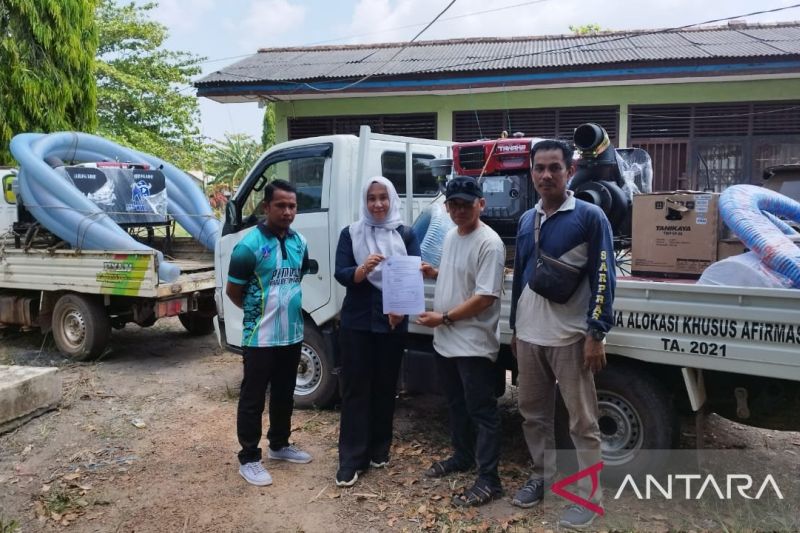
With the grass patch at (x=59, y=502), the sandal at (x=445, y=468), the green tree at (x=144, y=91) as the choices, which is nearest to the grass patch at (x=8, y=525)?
the grass patch at (x=59, y=502)

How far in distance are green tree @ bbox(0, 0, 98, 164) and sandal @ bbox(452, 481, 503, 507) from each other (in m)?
12.2

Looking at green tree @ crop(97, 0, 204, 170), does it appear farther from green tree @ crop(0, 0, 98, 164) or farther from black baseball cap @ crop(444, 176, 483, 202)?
black baseball cap @ crop(444, 176, 483, 202)

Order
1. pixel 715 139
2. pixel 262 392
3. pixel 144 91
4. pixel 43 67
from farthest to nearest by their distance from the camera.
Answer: pixel 144 91 < pixel 43 67 < pixel 715 139 < pixel 262 392

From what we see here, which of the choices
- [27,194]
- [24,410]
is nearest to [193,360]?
[24,410]

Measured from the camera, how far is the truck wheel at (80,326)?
21.8 feet

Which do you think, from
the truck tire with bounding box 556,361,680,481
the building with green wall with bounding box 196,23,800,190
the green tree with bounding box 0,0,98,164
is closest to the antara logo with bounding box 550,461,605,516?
the truck tire with bounding box 556,361,680,481

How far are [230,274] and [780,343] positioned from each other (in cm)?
285

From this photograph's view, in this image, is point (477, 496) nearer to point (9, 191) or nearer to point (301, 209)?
point (301, 209)

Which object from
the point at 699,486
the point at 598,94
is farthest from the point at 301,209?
the point at 598,94

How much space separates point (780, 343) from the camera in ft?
9.52

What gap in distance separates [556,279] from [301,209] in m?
2.41

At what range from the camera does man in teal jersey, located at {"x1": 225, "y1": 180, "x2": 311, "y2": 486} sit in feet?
11.7

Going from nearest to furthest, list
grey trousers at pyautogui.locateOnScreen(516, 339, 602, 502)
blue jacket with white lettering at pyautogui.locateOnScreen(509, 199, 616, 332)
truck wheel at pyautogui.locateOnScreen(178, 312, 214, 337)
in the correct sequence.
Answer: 1. blue jacket with white lettering at pyautogui.locateOnScreen(509, 199, 616, 332)
2. grey trousers at pyautogui.locateOnScreen(516, 339, 602, 502)
3. truck wheel at pyautogui.locateOnScreen(178, 312, 214, 337)

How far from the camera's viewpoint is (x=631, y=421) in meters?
3.48
